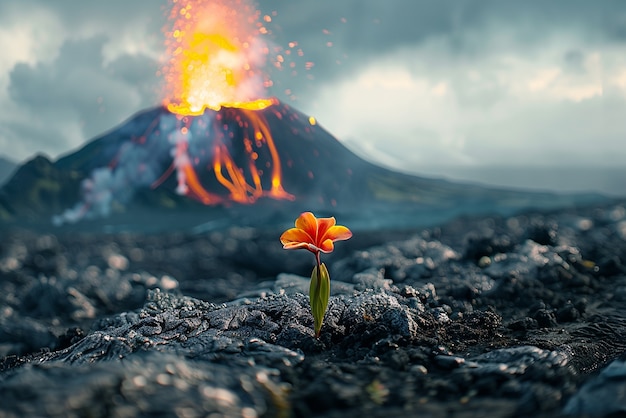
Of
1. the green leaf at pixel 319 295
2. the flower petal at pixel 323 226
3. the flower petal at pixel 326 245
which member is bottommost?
the green leaf at pixel 319 295

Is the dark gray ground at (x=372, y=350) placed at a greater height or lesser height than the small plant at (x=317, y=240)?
lesser

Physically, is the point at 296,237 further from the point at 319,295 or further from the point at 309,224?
the point at 319,295

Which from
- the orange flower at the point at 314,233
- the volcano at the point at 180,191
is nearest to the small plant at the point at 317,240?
the orange flower at the point at 314,233

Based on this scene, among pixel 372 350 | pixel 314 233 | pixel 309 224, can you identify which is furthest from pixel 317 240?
pixel 372 350

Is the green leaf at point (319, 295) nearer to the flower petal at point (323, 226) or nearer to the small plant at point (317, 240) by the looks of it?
the small plant at point (317, 240)

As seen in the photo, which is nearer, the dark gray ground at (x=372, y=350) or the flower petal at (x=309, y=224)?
the dark gray ground at (x=372, y=350)

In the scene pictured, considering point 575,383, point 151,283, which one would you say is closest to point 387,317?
point 575,383
